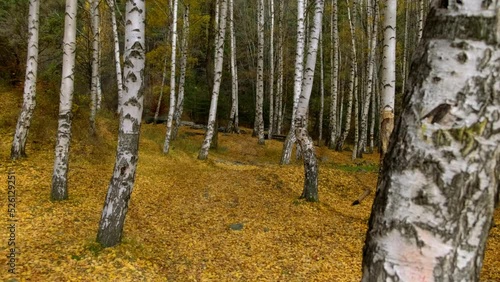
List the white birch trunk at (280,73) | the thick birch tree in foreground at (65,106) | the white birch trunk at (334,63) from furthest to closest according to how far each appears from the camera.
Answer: the white birch trunk at (280,73) → the white birch trunk at (334,63) → the thick birch tree in foreground at (65,106)

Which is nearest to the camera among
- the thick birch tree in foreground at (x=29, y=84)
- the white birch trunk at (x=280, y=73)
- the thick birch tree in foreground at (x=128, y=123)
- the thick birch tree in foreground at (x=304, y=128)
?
the thick birch tree in foreground at (x=128, y=123)

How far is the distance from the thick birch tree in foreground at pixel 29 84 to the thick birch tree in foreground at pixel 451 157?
33.2ft

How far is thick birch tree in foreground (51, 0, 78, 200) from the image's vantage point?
7.05 meters

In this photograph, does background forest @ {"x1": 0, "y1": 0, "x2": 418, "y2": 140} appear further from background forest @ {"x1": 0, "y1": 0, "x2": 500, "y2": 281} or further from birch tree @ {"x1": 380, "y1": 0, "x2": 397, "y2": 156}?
birch tree @ {"x1": 380, "y1": 0, "x2": 397, "y2": 156}

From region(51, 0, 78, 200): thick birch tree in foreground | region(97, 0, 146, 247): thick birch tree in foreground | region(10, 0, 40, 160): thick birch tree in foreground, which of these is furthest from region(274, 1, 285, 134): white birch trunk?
region(97, 0, 146, 247): thick birch tree in foreground

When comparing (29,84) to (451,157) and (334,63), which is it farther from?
(334,63)

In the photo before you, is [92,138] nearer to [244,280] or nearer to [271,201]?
[271,201]

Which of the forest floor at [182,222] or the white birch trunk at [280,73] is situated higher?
the white birch trunk at [280,73]

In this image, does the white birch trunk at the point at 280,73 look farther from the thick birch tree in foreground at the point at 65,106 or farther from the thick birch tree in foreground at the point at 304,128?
the thick birch tree in foreground at the point at 65,106

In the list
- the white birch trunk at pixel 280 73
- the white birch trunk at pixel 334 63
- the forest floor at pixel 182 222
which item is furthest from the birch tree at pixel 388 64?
the white birch trunk at pixel 280 73

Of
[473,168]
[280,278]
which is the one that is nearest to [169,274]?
[280,278]

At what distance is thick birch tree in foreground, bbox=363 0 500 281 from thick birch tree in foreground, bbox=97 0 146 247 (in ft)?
14.6

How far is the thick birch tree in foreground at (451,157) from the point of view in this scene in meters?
1.26

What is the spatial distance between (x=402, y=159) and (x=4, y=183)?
347 inches
